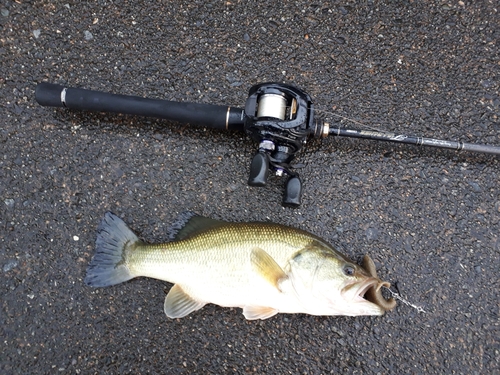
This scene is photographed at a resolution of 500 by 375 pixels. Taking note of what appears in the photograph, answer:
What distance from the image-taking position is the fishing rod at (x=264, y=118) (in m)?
2.09

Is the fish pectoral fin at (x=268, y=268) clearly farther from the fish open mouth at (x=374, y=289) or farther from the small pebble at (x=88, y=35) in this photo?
the small pebble at (x=88, y=35)

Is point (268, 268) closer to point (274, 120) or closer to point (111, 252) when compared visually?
point (274, 120)

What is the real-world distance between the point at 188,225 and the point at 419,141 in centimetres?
154

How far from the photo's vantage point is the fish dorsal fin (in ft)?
7.71

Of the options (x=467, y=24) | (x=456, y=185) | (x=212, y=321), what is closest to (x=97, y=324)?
(x=212, y=321)

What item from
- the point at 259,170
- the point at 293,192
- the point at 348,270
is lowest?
the point at 348,270

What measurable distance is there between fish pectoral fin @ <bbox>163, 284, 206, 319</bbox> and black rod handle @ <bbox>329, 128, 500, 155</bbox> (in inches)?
53.4

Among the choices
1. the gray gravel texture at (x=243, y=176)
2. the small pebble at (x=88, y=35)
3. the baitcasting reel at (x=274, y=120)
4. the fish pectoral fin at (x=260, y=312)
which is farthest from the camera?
the small pebble at (x=88, y=35)

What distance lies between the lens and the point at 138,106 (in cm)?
228

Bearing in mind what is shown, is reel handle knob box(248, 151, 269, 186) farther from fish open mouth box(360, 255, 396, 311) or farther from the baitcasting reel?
fish open mouth box(360, 255, 396, 311)

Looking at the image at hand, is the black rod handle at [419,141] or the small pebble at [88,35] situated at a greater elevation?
the small pebble at [88,35]

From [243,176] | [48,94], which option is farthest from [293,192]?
[48,94]

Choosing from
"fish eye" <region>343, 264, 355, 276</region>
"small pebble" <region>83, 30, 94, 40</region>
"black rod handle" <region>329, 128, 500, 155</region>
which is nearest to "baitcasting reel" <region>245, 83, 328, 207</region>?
"black rod handle" <region>329, 128, 500, 155</region>

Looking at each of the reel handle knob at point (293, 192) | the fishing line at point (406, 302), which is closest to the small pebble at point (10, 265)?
the reel handle knob at point (293, 192)
